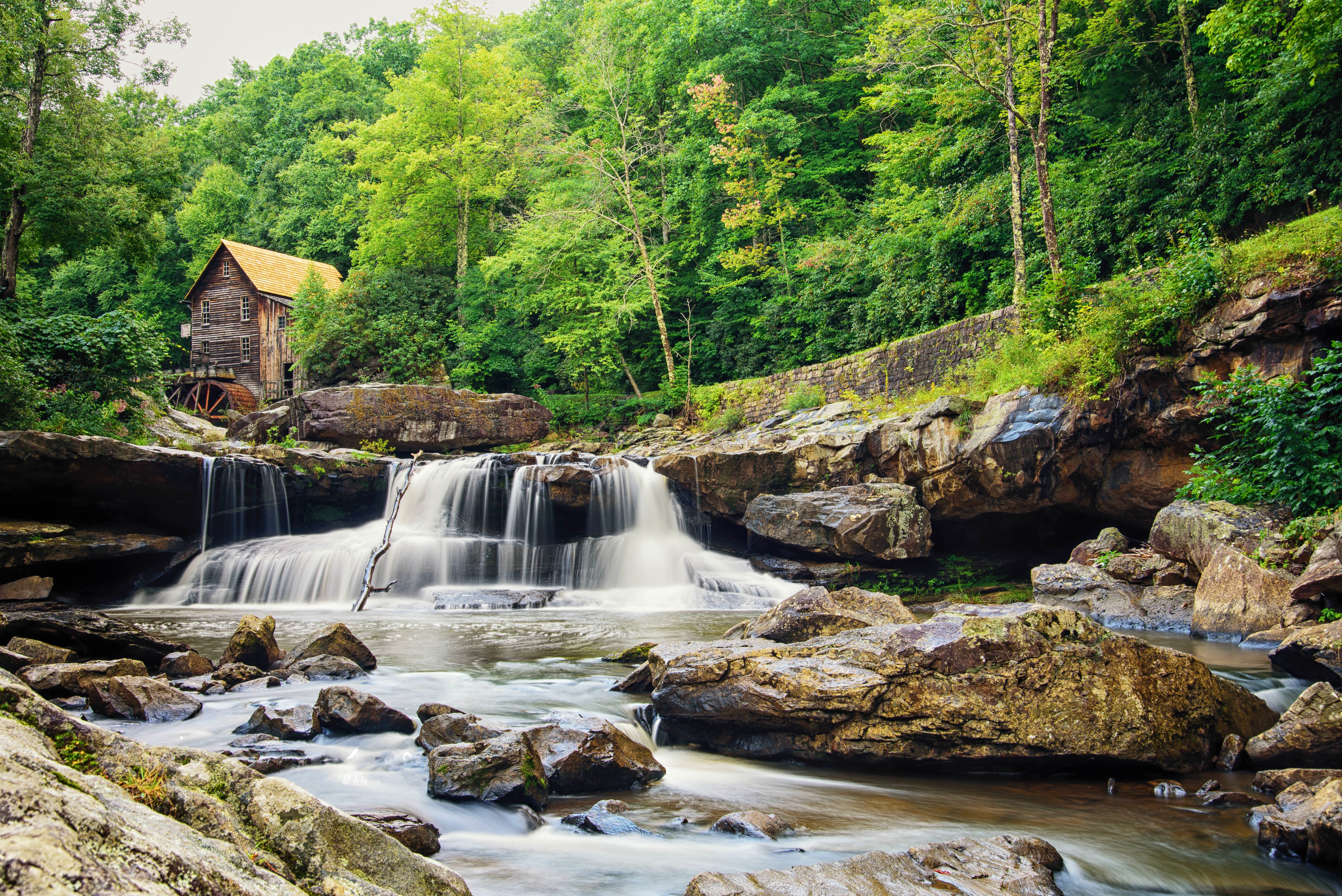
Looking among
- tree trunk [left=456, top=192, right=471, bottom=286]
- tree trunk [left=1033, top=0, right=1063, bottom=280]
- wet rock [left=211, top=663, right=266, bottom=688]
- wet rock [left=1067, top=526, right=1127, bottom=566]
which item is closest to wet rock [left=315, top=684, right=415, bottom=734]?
wet rock [left=211, top=663, right=266, bottom=688]

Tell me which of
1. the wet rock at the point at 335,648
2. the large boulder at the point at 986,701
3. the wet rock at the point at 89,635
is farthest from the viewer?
the wet rock at the point at 335,648

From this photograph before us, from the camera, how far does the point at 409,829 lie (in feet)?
12.5

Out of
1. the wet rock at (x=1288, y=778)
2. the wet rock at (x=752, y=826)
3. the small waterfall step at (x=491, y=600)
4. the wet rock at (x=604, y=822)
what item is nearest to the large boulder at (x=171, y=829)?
the wet rock at (x=604, y=822)

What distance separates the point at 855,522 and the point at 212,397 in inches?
1273

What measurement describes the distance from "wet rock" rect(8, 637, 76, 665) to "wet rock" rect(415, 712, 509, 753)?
3.80 metres

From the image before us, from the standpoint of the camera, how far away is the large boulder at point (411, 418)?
22.1 m

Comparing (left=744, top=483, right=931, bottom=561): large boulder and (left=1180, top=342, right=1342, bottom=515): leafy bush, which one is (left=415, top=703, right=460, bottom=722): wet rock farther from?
(left=1180, top=342, right=1342, bottom=515): leafy bush

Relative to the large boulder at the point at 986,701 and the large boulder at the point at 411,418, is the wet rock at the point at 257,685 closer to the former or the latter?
the large boulder at the point at 986,701

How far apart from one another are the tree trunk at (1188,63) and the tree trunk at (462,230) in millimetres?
23484

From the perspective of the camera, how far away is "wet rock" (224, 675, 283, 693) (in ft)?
22.6

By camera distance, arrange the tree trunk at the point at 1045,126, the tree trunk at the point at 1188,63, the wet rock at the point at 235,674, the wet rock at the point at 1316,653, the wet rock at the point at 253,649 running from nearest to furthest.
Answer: the wet rock at the point at 1316,653 < the wet rock at the point at 235,674 < the wet rock at the point at 253,649 < the tree trunk at the point at 1045,126 < the tree trunk at the point at 1188,63

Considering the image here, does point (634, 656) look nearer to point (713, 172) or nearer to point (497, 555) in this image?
point (497, 555)

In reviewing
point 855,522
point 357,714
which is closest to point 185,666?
point 357,714

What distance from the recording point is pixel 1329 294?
1004 centimetres
